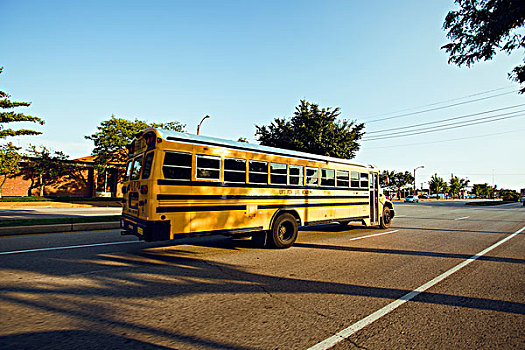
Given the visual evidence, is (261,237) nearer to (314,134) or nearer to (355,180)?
(355,180)

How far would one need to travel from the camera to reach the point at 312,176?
8453 mm

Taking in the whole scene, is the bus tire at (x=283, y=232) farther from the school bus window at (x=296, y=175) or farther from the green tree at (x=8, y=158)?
the green tree at (x=8, y=158)

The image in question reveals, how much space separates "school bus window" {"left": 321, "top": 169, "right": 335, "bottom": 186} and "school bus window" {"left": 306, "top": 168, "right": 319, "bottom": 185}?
32 centimetres

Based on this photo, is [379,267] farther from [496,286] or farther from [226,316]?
[226,316]

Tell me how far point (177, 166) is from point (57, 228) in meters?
6.86

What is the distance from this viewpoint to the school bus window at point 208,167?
6012mm

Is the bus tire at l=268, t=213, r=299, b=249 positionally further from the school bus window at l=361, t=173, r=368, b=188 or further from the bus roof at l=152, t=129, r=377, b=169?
the school bus window at l=361, t=173, r=368, b=188

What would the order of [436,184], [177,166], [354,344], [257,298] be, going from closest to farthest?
[354,344] → [257,298] → [177,166] → [436,184]

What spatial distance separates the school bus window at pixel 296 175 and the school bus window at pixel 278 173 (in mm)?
311

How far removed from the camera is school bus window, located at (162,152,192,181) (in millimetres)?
5613

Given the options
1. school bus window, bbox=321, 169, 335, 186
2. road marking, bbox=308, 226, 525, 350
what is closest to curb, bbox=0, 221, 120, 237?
school bus window, bbox=321, 169, 335, 186

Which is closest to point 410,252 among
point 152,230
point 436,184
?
point 152,230

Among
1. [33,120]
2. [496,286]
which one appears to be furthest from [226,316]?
[33,120]

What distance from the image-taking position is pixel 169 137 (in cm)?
565
